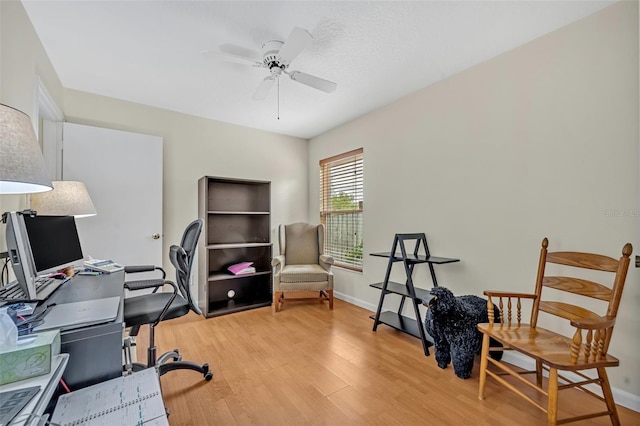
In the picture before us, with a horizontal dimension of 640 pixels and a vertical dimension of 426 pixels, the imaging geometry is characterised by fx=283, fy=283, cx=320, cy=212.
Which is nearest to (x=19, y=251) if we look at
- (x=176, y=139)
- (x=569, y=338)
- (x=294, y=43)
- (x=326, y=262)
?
(x=294, y=43)

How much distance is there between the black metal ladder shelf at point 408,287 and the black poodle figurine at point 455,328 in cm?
27

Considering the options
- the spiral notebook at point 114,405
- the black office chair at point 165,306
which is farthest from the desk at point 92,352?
the black office chair at point 165,306

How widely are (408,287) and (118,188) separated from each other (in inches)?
117

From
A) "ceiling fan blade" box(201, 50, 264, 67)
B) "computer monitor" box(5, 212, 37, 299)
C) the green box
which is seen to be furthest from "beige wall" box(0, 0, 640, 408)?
the green box

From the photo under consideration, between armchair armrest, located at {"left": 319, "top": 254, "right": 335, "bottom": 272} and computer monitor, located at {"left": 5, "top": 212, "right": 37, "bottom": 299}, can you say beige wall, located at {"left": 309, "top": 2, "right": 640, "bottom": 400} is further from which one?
computer monitor, located at {"left": 5, "top": 212, "right": 37, "bottom": 299}

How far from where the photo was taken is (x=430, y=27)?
74.0 inches

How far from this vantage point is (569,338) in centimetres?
169

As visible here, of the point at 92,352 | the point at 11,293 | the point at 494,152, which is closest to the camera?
the point at 92,352

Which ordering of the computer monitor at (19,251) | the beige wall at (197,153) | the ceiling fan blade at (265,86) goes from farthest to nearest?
the beige wall at (197,153) < the ceiling fan blade at (265,86) < the computer monitor at (19,251)

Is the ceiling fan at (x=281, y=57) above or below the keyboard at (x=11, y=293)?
above

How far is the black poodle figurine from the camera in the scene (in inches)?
74.5

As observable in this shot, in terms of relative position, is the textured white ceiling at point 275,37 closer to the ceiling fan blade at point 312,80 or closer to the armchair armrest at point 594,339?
the ceiling fan blade at point 312,80

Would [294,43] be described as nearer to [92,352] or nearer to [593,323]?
[92,352]

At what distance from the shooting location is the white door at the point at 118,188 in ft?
8.88
